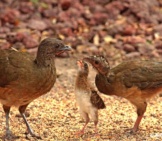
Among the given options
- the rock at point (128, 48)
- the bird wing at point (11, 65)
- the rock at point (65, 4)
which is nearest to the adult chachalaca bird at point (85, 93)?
the bird wing at point (11, 65)

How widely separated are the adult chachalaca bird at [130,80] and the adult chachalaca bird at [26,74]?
0.44 meters

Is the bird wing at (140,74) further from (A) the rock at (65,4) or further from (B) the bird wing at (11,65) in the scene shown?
(A) the rock at (65,4)

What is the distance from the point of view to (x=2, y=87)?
21.3 feet

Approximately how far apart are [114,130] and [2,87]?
1.52m

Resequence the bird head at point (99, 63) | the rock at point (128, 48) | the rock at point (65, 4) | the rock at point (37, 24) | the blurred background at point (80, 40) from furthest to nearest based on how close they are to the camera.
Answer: the rock at point (65, 4) → the rock at point (37, 24) → the rock at point (128, 48) → the blurred background at point (80, 40) → the bird head at point (99, 63)

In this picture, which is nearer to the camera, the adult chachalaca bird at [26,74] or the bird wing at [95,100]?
the adult chachalaca bird at [26,74]

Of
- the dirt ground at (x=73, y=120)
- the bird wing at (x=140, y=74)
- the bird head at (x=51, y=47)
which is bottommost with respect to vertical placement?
the dirt ground at (x=73, y=120)

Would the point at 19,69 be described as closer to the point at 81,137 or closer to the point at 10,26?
the point at 81,137

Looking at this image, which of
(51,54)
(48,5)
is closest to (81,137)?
(51,54)

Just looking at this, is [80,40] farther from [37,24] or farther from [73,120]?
[73,120]

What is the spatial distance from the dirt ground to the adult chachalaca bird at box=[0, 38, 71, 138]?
571 mm

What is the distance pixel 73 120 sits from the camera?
766 centimetres

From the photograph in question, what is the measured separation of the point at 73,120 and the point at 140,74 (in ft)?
4.08

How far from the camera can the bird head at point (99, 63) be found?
22.1 feet
